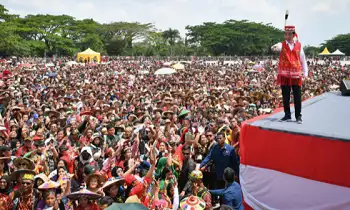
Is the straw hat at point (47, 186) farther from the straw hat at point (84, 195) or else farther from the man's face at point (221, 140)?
the man's face at point (221, 140)

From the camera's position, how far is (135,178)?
4551mm

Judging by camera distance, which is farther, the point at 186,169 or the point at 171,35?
the point at 171,35

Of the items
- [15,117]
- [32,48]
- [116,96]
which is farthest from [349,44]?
[15,117]

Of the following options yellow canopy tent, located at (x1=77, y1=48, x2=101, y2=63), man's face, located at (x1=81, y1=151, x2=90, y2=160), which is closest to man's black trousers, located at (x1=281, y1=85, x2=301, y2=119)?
man's face, located at (x1=81, y1=151, x2=90, y2=160)

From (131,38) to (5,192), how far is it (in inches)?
2359

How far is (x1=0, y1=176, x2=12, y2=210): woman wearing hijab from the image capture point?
413 centimetres

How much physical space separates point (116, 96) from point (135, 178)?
366 inches

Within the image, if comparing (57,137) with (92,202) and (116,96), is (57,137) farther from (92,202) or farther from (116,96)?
(116,96)

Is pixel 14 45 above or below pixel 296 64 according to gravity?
above

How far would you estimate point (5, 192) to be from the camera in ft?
14.4

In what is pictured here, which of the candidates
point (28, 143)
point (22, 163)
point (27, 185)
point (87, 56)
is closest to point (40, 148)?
point (28, 143)

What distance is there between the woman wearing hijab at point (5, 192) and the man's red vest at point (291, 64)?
12.1ft

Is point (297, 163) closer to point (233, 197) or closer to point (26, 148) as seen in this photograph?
point (233, 197)

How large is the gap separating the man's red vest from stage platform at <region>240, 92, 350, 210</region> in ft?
1.86
